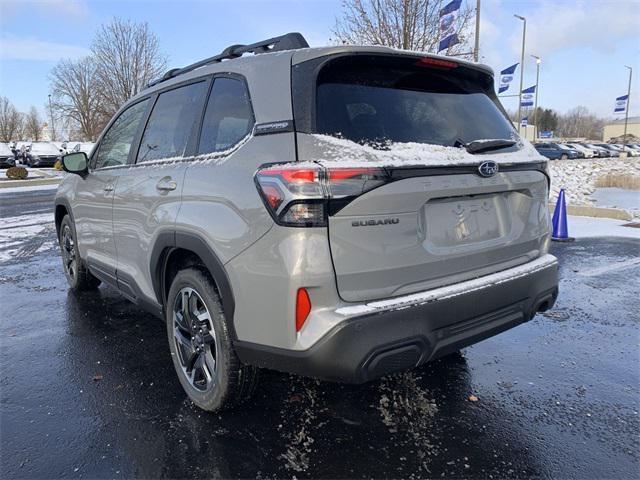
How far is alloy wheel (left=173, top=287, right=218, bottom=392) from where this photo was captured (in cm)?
278

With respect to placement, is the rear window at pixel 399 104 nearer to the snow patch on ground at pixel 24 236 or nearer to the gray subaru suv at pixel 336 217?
the gray subaru suv at pixel 336 217

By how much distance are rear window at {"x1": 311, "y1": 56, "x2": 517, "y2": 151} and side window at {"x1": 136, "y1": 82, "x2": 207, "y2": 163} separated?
1.05 metres

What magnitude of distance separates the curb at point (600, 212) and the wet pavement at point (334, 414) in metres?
6.89

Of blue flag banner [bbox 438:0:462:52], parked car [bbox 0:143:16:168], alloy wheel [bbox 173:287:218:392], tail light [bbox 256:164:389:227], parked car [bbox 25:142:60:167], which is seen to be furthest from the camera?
parked car [bbox 25:142:60:167]

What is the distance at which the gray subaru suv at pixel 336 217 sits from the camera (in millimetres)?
2152

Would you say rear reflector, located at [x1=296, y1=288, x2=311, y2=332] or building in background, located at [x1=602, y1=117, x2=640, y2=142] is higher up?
building in background, located at [x1=602, y1=117, x2=640, y2=142]

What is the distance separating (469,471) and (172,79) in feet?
10.0

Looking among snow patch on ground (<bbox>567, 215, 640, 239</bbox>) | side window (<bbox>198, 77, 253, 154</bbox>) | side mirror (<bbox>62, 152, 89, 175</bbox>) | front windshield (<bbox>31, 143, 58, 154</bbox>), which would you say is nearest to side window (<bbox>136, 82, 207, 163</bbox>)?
side window (<bbox>198, 77, 253, 154</bbox>)

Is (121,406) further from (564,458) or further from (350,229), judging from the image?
(564,458)

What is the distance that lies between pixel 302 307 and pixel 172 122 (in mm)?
1848

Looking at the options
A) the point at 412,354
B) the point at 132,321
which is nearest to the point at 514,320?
the point at 412,354

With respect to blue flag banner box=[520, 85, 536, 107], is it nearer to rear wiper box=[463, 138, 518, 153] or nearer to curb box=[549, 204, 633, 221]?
curb box=[549, 204, 633, 221]

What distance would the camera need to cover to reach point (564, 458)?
2.44 m

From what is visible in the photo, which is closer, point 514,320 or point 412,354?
point 412,354
